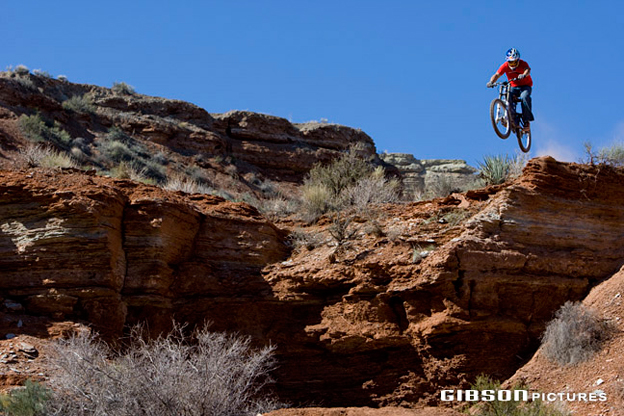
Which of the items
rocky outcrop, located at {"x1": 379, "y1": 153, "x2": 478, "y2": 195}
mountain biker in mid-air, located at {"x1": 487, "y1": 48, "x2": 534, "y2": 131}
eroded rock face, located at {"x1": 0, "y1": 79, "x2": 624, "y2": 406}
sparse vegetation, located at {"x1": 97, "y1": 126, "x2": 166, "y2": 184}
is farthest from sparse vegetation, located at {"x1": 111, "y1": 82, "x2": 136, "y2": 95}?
mountain biker in mid-air, located at {"x1": 487, "y1": 48, "x2": 534, "y2": 131}

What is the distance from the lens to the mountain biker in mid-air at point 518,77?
1312cm

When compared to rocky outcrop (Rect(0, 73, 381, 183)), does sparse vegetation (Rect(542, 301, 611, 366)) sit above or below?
below

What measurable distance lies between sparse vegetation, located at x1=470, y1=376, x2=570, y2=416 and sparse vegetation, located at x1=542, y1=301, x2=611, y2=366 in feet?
2.87

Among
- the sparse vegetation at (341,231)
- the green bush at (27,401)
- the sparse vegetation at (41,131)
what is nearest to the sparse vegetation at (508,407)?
the sparse vegetation at (341,231)

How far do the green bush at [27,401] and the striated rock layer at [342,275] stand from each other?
2.14m

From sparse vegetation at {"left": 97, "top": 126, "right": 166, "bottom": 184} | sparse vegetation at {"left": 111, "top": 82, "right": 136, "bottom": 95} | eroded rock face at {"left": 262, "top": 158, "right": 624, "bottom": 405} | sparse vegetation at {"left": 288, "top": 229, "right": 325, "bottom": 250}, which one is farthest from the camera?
sparse vegetation at {"left": 111, "top": 82, "right": 136, "bottom": 95}

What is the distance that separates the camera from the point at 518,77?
13219 mm

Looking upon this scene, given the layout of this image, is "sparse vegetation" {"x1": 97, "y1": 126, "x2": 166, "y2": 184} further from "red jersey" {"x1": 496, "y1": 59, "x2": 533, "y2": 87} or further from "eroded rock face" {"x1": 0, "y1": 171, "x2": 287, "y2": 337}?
"red jersey" {"x1": 496, "y1": 59, "x2": 533, "y2": 87}

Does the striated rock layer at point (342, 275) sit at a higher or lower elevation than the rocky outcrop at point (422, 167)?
lower

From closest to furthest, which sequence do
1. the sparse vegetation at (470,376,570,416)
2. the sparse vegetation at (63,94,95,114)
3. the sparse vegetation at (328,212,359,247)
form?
the sparse vegetation at (470,376,570,416) → the sparse vegetation at (328,212,359,247) → the sparse vegetation at (63,94,95,114)

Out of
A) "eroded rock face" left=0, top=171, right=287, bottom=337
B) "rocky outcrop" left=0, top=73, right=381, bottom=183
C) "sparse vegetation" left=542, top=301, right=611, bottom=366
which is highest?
"rocky outcrop" left=0, top=73, right=381, bottom=183

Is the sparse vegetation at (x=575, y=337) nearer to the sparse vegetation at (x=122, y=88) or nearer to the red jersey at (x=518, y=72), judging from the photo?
the red jersey at (x=518, y=72)

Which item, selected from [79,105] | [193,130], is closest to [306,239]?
[193,130]

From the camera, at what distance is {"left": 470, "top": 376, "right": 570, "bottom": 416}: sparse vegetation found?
398 inches
